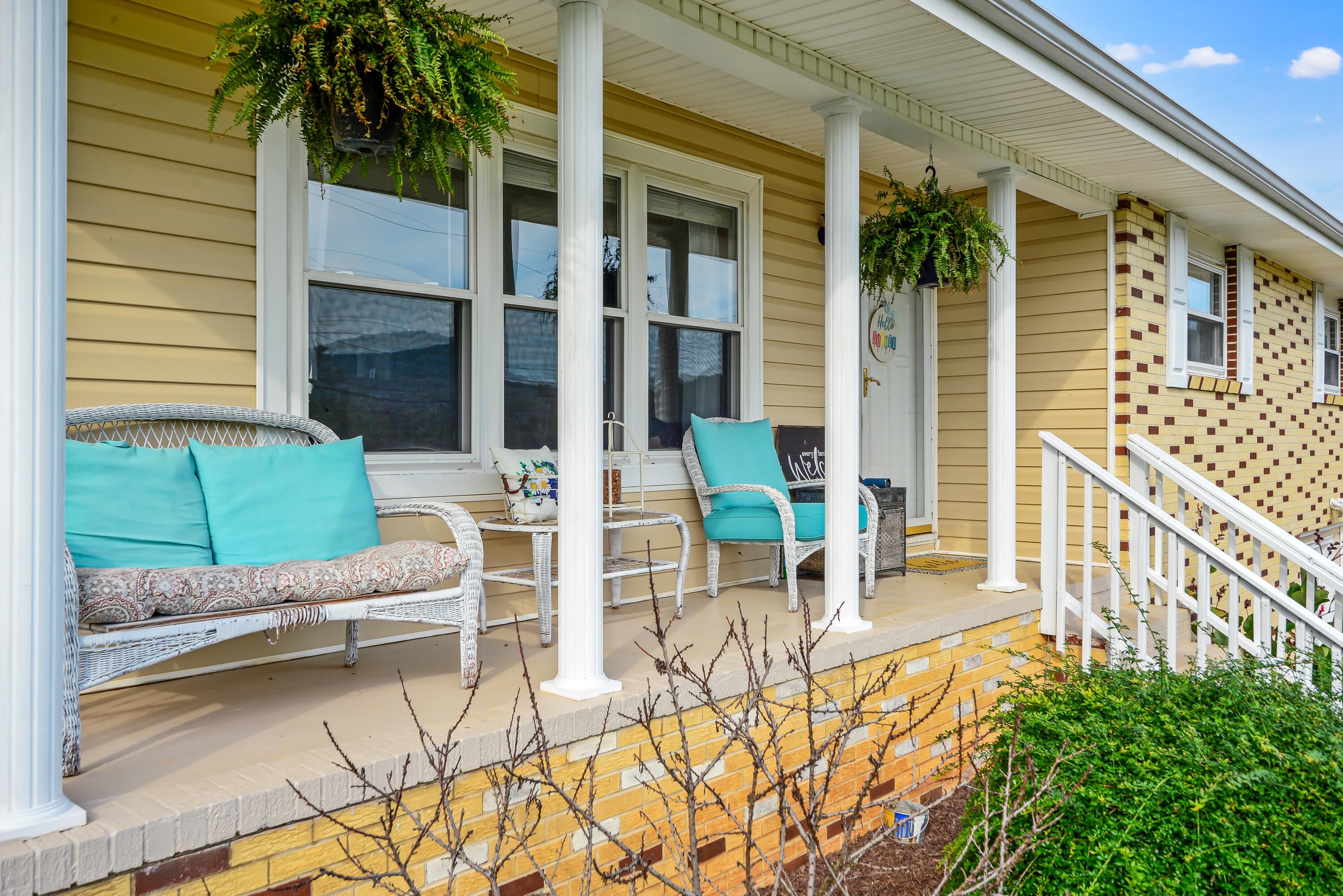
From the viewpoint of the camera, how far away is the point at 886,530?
17.1 ft

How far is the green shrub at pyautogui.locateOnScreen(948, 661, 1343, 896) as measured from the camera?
2049 mm

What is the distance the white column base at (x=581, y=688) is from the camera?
2775 mm

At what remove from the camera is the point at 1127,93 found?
4.24m

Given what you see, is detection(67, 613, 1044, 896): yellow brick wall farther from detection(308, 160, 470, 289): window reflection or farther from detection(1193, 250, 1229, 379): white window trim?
detection(1193, 250, 1229, 379): white window trim

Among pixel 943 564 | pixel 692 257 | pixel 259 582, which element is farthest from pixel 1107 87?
pixel 259 582

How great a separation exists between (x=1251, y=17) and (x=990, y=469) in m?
55.4

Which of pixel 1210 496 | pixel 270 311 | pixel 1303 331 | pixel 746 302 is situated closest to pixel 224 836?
pixel 270 311

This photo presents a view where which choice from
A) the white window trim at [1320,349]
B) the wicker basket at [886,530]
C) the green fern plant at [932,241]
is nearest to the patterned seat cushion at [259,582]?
the green fern plant at [932,241]

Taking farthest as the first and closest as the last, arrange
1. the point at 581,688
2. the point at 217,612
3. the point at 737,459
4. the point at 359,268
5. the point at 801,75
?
the point at 737,459 < the point at 801,75 < the point at 359,268 < the point at 581,688 < the point at 217,612

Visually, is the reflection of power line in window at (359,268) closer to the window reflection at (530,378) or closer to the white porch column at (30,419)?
the window reflection at (530,378)

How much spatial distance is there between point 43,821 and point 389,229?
2.38 metres

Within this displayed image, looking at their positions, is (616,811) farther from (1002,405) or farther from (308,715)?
(1002,405)

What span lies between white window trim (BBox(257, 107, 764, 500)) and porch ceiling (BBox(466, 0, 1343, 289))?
0.32 meters

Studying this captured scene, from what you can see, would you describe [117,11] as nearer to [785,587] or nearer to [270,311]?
[270,311]
